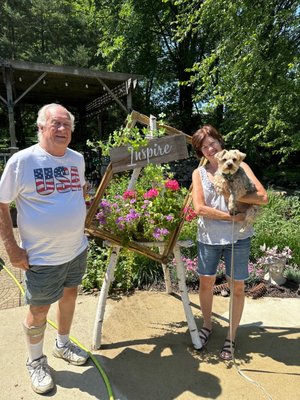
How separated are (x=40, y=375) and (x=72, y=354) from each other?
0.97 ft

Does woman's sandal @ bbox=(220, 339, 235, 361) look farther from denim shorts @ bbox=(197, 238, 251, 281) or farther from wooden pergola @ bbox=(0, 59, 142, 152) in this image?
wooden pergola @ bbox=(0, 59, 142, 152)

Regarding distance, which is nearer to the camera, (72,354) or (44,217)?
(44,217)

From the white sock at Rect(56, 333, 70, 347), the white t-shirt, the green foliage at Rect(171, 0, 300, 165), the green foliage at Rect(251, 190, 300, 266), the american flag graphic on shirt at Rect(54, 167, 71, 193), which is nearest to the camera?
the white t-shirt

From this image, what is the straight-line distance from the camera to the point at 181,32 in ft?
23.9

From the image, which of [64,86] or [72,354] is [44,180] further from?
[64,86]

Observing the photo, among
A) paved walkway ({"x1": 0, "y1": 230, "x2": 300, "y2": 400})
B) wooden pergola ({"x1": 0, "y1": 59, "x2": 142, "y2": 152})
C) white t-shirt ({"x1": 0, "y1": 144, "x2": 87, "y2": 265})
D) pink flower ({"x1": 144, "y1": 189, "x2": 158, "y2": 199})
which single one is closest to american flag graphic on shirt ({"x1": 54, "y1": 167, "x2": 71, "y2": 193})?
white t-shirt ({"x1": 0, "y1": 144, "x2": 87, "y2": 265})

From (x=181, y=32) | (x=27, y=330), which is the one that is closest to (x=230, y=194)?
(x=27, y=330)

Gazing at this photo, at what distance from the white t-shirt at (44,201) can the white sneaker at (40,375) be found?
724mm

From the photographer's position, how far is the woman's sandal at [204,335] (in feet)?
8.62

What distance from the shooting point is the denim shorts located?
238 cm

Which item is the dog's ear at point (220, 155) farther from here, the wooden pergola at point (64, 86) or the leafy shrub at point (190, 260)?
the wooden pergola at point (64, 86)

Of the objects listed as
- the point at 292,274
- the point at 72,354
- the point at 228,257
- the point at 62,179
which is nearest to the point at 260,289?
the point at 292,274

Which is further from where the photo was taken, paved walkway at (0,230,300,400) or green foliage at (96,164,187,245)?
green foliage at (96,164,187,245)

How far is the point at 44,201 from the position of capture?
1934 mm
